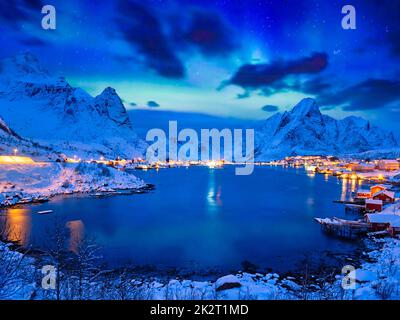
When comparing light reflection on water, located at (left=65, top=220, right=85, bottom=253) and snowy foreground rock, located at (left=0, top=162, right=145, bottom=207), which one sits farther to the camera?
snowy foreground rock, located at (left=0, top=162, right=145, bottom=207)

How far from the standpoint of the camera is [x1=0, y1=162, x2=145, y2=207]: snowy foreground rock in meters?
48.3

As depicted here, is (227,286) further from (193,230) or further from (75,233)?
(75,233)

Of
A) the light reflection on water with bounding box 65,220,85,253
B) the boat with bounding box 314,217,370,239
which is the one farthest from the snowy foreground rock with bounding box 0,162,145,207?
the boat with bounding box 314,217,370,239

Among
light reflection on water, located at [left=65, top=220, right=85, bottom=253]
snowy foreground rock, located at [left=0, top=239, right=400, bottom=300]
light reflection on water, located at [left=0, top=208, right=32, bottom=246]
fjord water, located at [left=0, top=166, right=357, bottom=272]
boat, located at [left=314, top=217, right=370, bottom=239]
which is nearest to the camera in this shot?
snowy foreground rock, located at [left=0, top=239, right=400, bottom=300]

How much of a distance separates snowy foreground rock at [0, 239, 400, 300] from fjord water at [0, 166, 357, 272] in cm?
349

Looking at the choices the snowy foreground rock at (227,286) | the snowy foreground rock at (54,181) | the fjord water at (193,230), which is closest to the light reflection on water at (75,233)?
the fjord water at (193,230)

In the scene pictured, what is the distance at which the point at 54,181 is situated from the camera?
190 feet

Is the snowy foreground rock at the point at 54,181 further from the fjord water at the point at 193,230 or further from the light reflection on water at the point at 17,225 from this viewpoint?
the light reflection on water at the point at 17,225

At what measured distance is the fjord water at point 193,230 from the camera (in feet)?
74.5

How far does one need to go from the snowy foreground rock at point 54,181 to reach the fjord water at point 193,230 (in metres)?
6.43

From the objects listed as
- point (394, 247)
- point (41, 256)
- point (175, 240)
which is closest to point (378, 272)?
point (394, 247)

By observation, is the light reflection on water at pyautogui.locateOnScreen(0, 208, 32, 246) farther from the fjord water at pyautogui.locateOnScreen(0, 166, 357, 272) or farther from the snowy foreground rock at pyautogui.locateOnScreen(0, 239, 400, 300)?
the snowy foreground rock at pyautogui.locateOnScreen(0, 239, 400, 300)
